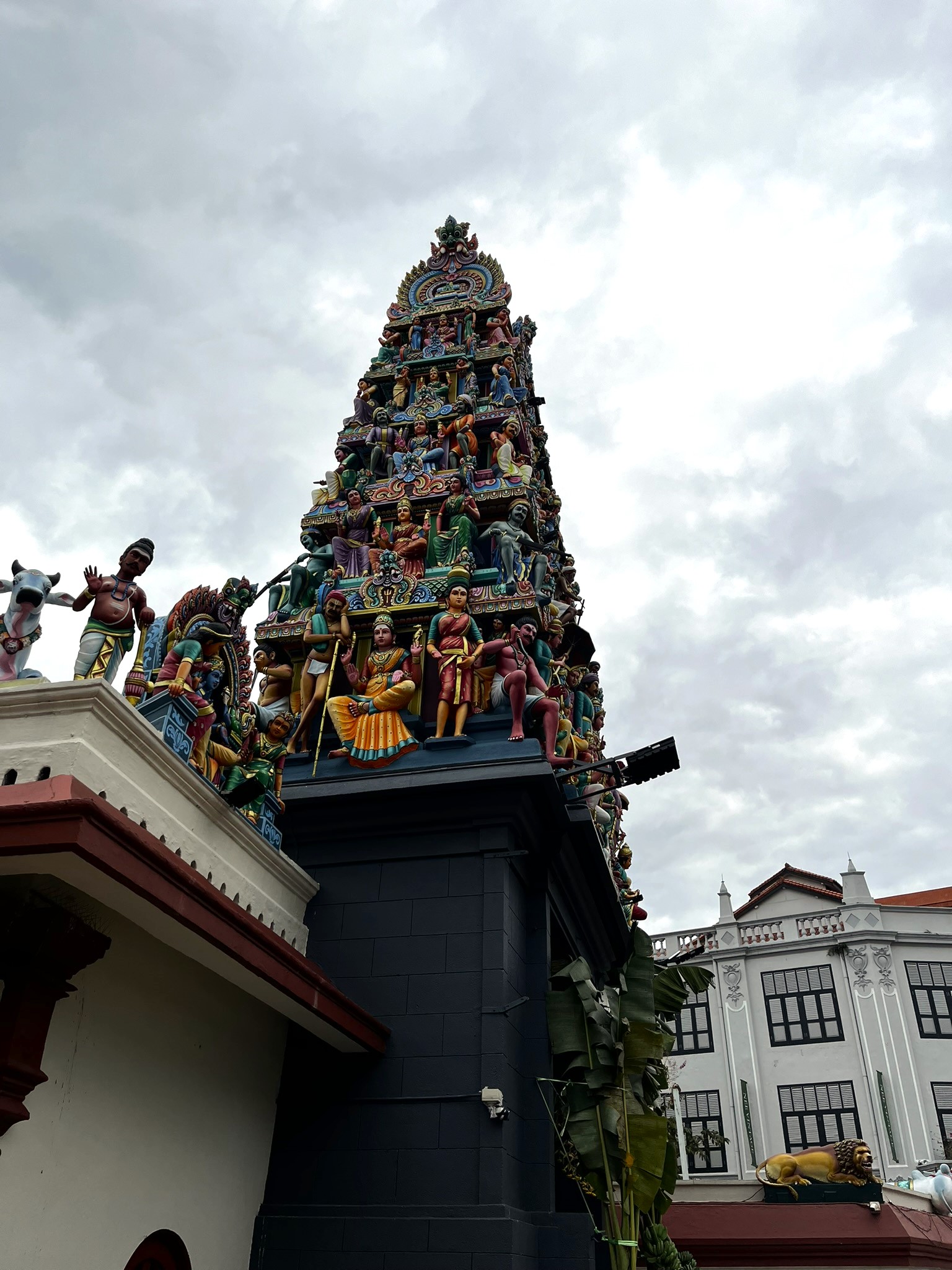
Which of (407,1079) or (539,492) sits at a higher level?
(539,492)

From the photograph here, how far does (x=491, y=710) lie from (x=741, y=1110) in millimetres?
26785

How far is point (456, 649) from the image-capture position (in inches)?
509

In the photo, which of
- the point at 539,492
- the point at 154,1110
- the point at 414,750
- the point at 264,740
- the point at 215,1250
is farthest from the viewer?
the point at 539,492

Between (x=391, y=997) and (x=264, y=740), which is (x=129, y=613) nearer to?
(x=264, y=740)

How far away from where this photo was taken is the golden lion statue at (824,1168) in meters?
13.7

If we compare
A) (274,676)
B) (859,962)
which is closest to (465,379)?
(274,676)

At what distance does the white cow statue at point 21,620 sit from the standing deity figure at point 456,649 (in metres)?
5.49

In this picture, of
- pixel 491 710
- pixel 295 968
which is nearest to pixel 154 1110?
pixel 295 968

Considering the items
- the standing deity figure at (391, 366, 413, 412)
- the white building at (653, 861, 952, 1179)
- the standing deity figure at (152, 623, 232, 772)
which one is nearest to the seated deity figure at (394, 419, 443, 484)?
the standing deity figure at (391, 366, 413, 412)

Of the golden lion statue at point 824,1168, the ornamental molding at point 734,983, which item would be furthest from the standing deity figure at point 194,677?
the ornamental molding at point 734,983

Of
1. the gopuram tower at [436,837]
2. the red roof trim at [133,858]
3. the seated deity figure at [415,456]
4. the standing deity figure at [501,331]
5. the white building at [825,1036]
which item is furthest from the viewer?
the white building at [825,1036]

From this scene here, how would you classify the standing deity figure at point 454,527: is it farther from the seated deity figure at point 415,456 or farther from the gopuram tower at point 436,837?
the seated deity figure at point 415,456

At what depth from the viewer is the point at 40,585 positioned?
8.22 metres

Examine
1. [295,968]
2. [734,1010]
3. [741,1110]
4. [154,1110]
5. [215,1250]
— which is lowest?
[215,1250]
